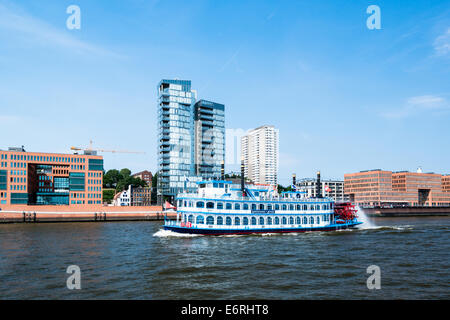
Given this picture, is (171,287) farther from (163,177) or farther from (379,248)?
(163,177)

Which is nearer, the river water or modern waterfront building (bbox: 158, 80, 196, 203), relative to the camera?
the river water

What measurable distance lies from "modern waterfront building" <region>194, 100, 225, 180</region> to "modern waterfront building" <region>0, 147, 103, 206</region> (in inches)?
1819

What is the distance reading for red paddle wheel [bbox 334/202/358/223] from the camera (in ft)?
242

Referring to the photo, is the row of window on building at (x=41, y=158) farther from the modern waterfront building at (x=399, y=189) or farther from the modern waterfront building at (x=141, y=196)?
the modern waterfront building at (x=399, y=189)

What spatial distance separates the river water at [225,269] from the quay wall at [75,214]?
5183 cm

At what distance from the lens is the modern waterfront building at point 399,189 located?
6821 inches

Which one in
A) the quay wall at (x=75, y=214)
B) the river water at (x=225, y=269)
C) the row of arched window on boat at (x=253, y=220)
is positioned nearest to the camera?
the river water at (x=225, y=269)

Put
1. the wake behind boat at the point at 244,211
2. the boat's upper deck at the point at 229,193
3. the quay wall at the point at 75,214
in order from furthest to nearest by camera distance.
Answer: the quay wall at the point at 75,214 → the boat's upper deck at the point at 229,193 → the wake behind boat at the point at 244,211

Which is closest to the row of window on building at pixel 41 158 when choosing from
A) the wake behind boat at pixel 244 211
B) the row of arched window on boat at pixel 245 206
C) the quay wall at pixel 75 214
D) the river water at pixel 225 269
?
the quay wall at pixel 75 214

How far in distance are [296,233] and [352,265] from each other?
27546 millimetres

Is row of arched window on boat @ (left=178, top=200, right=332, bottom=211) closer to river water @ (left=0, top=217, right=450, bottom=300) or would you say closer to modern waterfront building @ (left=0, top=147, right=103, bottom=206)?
river water @ (left=0, top=217, right=450, bottom=300)

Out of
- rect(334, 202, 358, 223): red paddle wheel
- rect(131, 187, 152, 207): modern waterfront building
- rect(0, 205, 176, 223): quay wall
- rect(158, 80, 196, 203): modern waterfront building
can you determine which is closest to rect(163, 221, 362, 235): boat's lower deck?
rect(334, 202, 358, 223): red paddle wheel

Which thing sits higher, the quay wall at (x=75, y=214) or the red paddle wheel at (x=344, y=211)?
the red paddle wheel at (x=344, y=211)
